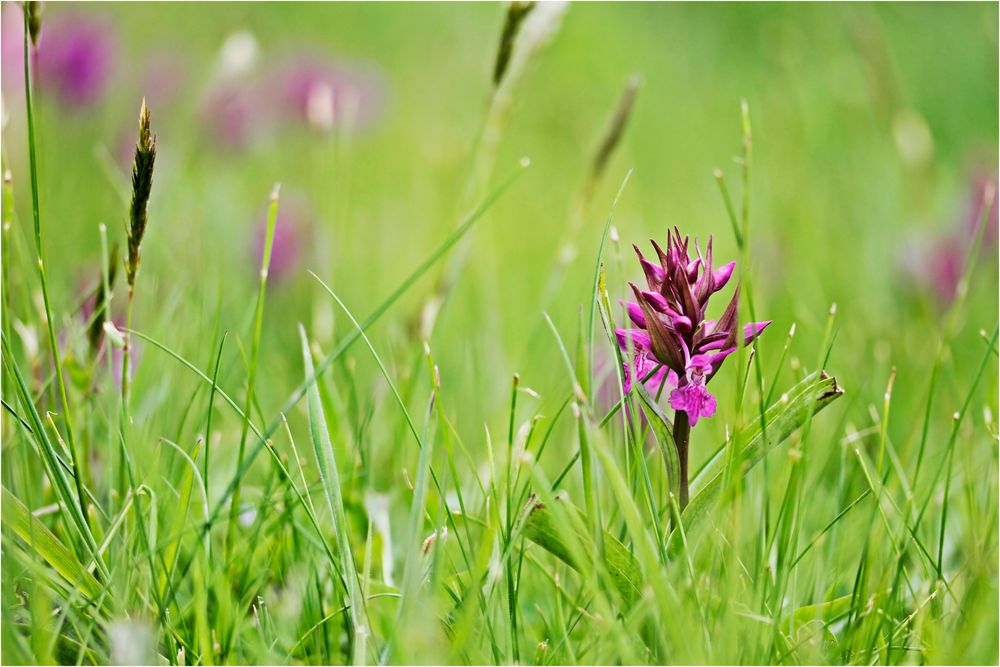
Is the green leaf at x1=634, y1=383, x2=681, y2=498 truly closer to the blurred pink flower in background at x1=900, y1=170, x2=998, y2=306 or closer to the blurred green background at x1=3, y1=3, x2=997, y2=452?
the blurred green background at x1=3, y1=3, x2=997, y2=452

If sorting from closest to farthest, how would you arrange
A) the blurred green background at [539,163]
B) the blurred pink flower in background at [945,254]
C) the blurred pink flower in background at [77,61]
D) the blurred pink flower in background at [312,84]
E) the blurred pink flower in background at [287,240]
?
the blurred green background at [539,163] → the blurred pink flower in background at [945,254] → the blurred pink flower in background at [287,240] → the blurred pink flower in background at [77,61] → the blurred pink flower in background at [312,84]

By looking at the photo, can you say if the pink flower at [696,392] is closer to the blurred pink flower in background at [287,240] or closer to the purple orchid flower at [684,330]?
the purple orchid flower at [684,330]

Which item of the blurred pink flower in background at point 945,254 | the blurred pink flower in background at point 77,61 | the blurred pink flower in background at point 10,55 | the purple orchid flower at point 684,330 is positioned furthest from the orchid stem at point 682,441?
the blurred pink flower in background at point 77,61

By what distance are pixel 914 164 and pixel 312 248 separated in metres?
1.11

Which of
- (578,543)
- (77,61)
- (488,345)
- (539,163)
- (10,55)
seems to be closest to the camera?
(578,543)

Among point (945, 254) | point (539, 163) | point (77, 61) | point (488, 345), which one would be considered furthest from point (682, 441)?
point (539, 163)

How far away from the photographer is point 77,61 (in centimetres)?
205

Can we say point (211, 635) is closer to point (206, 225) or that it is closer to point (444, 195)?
point (206, 225)

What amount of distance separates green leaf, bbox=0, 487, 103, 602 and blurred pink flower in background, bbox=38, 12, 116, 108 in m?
1.65

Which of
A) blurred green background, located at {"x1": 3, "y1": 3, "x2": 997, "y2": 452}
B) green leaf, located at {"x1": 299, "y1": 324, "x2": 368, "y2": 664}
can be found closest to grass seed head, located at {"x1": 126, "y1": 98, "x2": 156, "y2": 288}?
green leaf, located at {"x1": 299, "y1": 324, "x2": 368, "y2": 664}

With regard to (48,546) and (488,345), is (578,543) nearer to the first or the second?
(48,546)

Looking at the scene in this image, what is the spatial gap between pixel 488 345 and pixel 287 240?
1.92 feet

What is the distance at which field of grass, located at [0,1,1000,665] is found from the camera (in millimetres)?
650

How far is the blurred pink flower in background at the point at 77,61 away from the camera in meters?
2.04
